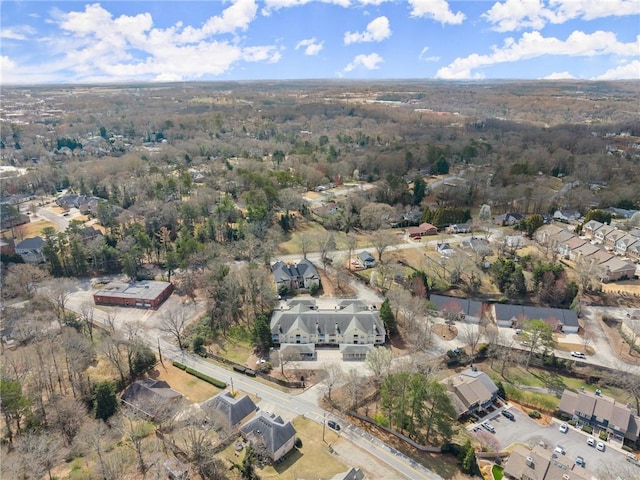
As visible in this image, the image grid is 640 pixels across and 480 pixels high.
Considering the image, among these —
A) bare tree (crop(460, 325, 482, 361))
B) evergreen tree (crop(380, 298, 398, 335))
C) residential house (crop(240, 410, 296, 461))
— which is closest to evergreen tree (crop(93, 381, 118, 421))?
residential house (crop(240, 410, 296, 461))

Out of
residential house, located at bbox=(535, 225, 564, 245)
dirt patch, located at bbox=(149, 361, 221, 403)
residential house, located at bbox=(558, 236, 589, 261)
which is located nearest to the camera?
dirt patch, located at bbox=(149, 361, 221, 403)

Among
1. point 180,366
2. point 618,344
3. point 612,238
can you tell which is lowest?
point 618,344

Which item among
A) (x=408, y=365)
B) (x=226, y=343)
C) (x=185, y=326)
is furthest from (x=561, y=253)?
(x=185, y=326)

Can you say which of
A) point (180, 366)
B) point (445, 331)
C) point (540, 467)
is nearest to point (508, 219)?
point (445, 331)

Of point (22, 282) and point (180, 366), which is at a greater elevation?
point (22, 282)

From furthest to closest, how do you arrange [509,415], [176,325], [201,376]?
[176,325] < [201,376] < [509,415]

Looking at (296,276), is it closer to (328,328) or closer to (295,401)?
(328,328)

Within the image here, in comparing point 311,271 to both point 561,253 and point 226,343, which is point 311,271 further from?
point 561,253

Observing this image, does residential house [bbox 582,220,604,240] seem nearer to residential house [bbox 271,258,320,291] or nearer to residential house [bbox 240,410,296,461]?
residential house [bbox 271,258,320,291]
